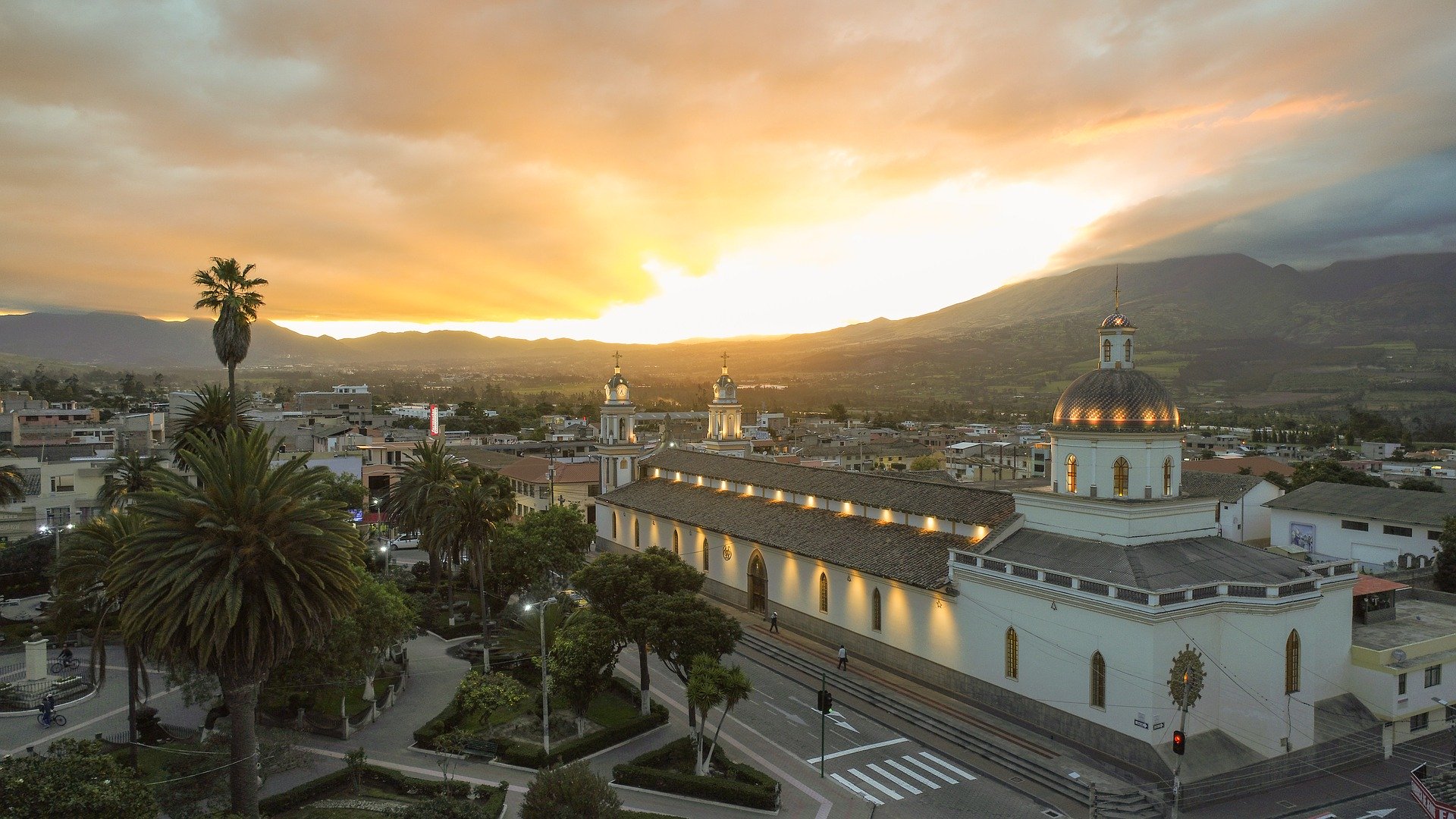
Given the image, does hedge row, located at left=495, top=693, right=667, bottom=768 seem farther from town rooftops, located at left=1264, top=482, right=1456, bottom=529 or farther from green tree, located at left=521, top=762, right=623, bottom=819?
town rooftops, located at left=1264, top=482, right=1456, bottom=529

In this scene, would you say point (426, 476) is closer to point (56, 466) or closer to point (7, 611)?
point (7, 611)

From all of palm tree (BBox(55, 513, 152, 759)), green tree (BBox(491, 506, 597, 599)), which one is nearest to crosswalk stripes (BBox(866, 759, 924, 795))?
green tree (BBox(491, 506, 597, 599))

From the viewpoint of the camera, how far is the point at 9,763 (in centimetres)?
1939

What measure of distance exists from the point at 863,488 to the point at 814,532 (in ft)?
12.1

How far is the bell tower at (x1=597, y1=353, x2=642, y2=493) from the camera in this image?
6906 centimetres

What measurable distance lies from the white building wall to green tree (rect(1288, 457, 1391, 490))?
1464 cm

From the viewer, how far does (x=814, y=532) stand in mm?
44594

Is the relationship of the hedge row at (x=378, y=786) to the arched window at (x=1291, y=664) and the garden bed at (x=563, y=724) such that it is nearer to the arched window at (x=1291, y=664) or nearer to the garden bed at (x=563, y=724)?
the garden bed at (x=563, y=724)

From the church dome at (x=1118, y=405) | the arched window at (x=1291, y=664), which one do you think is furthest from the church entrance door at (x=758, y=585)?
the arched window at (x=1291, y=664)

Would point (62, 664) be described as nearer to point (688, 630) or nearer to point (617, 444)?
point (688, 630)

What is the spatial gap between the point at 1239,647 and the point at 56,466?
73.2 meters

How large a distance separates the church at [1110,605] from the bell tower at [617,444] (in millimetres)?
28657

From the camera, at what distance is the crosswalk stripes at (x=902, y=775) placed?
27.0 metres

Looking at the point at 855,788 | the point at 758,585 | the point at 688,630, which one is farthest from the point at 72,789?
the point at 758,585
